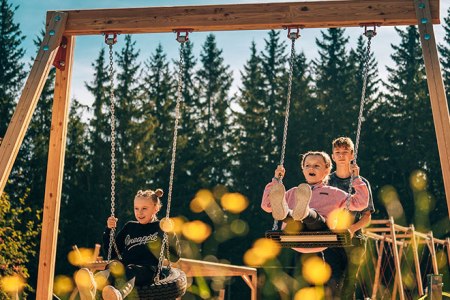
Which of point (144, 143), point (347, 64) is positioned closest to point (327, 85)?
point (347, 64)

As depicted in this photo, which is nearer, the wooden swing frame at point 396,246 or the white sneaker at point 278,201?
the white sneaker at point 278,201

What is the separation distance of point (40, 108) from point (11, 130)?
26448mm

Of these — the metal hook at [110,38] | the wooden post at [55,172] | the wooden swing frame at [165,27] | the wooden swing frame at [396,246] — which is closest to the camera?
the wooden swing frame at [165,27]

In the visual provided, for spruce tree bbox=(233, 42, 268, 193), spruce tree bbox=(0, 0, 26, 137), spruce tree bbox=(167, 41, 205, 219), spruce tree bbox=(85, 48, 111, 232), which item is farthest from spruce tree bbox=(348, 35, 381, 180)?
spruce tree bbox=(0, 0, 26, 137)

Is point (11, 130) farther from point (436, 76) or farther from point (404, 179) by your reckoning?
point (404, 179)

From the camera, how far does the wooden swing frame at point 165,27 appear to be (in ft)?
18.3

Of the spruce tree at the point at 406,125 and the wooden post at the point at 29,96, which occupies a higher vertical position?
the spruce tree at the point at 406,125

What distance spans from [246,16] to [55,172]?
226cm

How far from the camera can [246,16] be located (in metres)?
6.11

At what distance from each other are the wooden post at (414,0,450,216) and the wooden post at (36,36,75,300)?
3104 millimetres

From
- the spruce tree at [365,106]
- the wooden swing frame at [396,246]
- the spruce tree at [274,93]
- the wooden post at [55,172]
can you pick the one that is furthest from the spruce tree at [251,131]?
the wooden post at [55,172]

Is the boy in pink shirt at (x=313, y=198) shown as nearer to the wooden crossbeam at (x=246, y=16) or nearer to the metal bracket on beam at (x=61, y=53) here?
the wooden crossbeam at (x=246, y=16)

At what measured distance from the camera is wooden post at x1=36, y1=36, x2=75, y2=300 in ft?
21.2

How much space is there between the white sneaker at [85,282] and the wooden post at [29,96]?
1.06m
